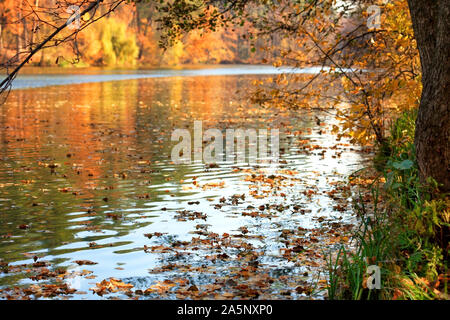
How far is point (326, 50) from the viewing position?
427 inches

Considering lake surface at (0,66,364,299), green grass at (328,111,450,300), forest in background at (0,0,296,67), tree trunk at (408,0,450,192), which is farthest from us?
forest in background at (0,0,296,67)

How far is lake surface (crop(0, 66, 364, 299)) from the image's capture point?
6035 millimetres

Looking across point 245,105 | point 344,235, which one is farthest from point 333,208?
point 245,105

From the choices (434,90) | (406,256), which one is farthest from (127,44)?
(406,256)

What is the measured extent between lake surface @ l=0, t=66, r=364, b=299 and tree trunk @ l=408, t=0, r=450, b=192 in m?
1.50

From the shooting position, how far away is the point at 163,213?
8.49m

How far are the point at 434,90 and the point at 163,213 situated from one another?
404 cm

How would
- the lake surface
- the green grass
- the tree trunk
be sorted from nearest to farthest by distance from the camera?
the green grass, the tree trunk, the lake surface

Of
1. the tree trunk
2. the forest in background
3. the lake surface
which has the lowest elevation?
the lake surface

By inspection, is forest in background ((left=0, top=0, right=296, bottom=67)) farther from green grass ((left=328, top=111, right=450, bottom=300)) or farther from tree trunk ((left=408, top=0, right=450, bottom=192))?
green grass ((left=328, top=111, right=450, bottom=300))

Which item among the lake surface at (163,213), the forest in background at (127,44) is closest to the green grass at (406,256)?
the lake surface at (163,213)

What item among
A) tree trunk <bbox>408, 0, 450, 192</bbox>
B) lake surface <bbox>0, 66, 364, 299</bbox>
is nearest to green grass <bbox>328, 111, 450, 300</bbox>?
tree trunk <bbox>408, 0, 450, 192</bbox>
